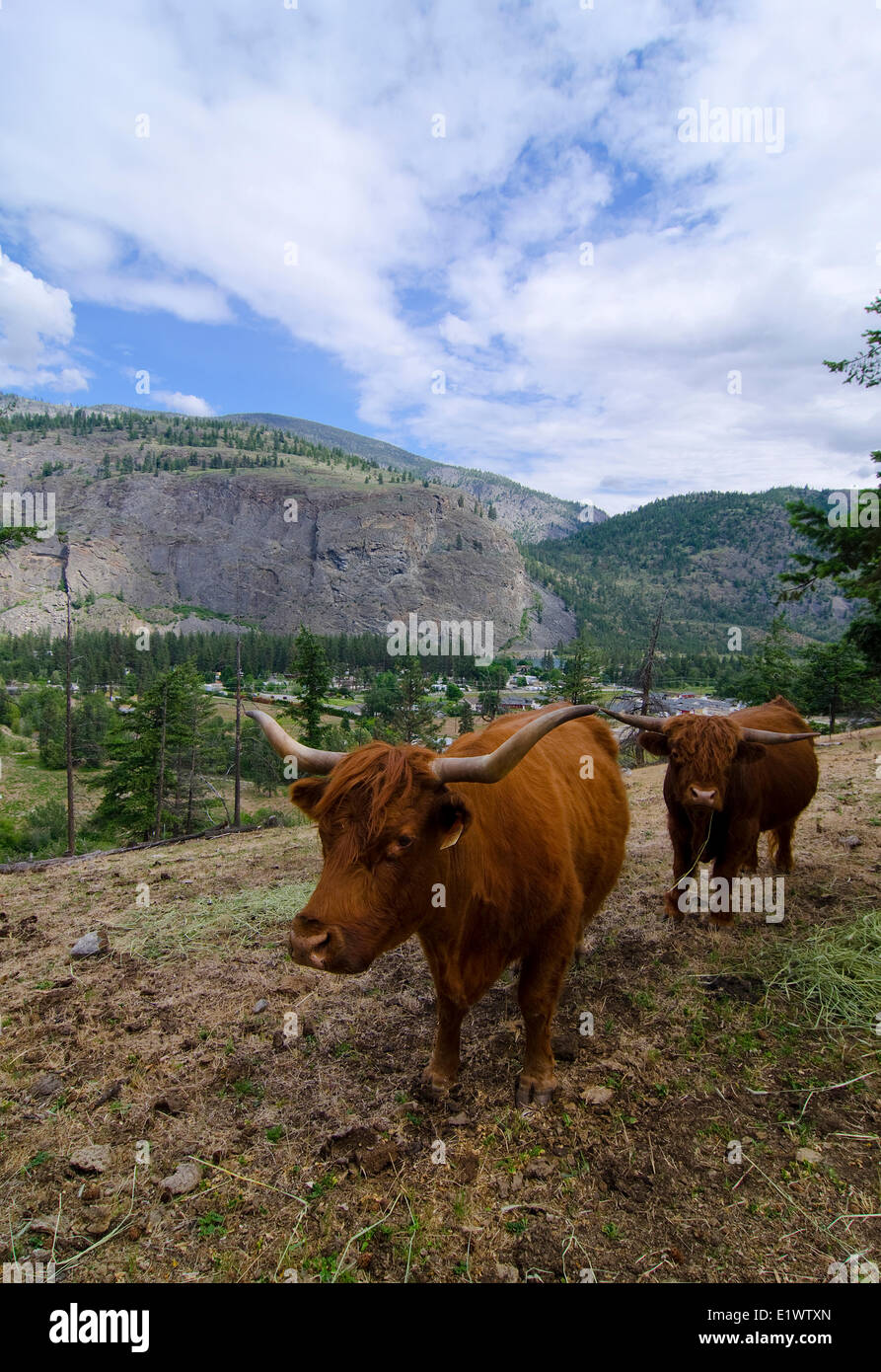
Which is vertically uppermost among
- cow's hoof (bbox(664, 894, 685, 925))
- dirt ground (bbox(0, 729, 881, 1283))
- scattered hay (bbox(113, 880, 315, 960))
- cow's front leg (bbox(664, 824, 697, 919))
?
cow's front leg (bbox(664, 824, 697, 919))

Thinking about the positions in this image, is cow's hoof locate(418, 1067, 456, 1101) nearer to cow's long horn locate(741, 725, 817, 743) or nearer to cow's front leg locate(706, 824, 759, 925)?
cow's front leg locate(706, 824, 759, 925)

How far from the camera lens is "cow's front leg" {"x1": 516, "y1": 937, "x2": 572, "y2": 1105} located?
163 inches

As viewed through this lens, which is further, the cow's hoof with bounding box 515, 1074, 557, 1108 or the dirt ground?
the cow's hoof with bounding box 515, 1074, 557, 1108

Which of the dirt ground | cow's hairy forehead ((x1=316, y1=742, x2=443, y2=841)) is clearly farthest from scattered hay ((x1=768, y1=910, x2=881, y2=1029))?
cow's hairy forehead ((x1=316, y1=742, x2=443, y2=841))

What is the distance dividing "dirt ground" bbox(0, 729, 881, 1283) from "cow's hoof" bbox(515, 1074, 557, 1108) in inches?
3.5

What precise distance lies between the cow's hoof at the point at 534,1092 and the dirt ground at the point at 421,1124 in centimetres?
9

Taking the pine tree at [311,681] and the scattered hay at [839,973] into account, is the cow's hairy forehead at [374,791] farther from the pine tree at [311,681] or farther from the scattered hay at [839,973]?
the pine tree at [311,681]

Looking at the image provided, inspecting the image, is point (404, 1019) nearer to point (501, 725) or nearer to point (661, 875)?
point (501, 725)

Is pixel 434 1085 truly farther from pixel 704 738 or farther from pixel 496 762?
pixel 704 738

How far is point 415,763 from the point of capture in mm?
3248

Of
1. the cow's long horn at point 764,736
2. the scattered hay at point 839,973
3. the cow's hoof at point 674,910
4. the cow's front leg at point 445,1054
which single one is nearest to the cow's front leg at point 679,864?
the cow's hoof at point 674,910

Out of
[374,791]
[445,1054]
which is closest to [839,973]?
[445,1054]

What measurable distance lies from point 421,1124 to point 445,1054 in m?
0.46
